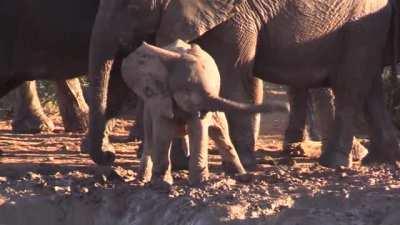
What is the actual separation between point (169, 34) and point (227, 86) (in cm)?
65

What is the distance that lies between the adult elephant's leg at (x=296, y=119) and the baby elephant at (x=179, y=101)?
2908mm

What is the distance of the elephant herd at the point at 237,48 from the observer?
10.3 meters

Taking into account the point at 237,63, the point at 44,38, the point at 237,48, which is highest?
the point at 44,38

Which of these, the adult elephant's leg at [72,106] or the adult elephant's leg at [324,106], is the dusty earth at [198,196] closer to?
the adult elephant's leg at [324,106]

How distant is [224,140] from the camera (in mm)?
9594

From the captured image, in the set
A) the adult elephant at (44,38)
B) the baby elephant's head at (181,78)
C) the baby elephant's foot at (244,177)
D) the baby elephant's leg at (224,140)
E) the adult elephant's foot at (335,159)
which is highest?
the adult elephant at (44,38)

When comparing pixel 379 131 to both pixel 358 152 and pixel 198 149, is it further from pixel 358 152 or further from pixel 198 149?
pixel 198 149

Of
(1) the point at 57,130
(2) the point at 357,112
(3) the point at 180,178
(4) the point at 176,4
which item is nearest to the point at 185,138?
(3) the point at 180,178

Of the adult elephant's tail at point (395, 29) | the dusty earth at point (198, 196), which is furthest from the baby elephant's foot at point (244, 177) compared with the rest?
the adult elephant's tail at point (395, 29)

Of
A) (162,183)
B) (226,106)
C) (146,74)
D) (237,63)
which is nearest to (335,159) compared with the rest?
(237,63)

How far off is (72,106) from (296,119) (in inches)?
102

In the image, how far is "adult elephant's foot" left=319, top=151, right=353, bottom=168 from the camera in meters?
10.8

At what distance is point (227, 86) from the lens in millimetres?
10375

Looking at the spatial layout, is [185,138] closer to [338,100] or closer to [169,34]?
[169,34]
